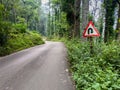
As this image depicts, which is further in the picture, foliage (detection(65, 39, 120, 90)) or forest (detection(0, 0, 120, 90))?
forest (detection(0, 0, 120, 90))

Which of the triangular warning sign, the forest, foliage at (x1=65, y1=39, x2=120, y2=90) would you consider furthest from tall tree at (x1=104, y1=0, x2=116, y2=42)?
foliage at (x1=65, y1=39, x2=120, y2=90)

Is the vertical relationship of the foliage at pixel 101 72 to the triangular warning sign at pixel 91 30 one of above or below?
below

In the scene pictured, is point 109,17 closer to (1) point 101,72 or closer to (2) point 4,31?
(2) point 4,31

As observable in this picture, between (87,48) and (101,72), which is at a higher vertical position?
(87,48)

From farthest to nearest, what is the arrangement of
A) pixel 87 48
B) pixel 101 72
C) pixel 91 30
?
pixel 87 48 → pixel 91 30 → pixel 101 72

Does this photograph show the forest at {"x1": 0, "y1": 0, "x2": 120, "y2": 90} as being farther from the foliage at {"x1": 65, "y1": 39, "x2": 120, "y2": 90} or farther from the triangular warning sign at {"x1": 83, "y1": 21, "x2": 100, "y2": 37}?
the triangular warning sign at {"x1": 83, "y1": 21, "x2": 100, "y2": 37}

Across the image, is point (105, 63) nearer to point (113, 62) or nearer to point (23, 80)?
point (113, 62)

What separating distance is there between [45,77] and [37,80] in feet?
1.64

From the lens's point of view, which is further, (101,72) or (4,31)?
(4,31)

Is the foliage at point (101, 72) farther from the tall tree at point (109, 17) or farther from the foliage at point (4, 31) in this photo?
the tall tree at point (109, 17)

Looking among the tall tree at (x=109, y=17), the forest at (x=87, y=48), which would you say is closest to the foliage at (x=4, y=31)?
the forest at (x=87, y=48)

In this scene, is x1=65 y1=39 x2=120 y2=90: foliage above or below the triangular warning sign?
below

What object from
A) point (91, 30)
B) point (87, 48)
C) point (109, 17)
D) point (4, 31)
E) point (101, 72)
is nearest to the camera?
point (101, 72)

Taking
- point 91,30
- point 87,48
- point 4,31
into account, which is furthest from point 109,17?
point 91,30
